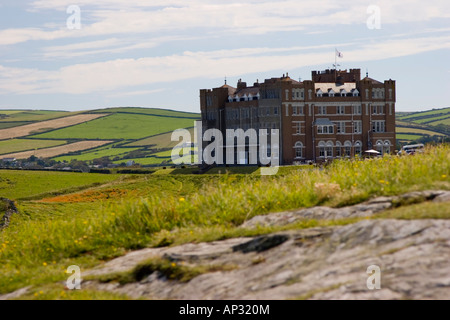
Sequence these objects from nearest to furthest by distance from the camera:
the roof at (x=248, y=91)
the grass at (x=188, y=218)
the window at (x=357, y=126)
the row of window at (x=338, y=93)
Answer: the grass at (x=188, y=218) → the window at (x=357, y=126) → the row of window at (x=338, y=93) → the roof at (x=248, y=91)

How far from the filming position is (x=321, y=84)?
120 meters

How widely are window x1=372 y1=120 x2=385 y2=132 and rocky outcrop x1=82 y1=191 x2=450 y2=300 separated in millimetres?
105541

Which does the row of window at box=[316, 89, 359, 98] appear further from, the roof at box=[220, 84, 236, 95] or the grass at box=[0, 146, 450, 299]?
the grass at box=[0, 146, 450, 299]

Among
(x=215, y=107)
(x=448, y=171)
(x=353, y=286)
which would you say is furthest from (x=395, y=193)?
(x=215, y=107)

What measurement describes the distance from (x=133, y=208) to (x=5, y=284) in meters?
3.76

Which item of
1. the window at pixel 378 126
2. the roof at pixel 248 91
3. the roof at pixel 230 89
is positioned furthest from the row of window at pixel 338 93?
the roof at pixel 230 89

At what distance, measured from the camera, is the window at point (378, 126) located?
118625 mm

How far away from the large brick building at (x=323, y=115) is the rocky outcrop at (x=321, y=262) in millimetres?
100269

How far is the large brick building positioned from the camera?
116 metres

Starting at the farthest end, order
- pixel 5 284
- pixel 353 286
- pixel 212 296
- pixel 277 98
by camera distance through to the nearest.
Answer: pixel 277 98 < pixel 5 284 < pixel 212 296 < pixel 353 286

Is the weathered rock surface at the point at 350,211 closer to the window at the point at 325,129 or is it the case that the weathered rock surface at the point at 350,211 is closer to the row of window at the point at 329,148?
the row of window at the point at 329,148

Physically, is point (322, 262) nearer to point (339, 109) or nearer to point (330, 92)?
point (339, 109)
